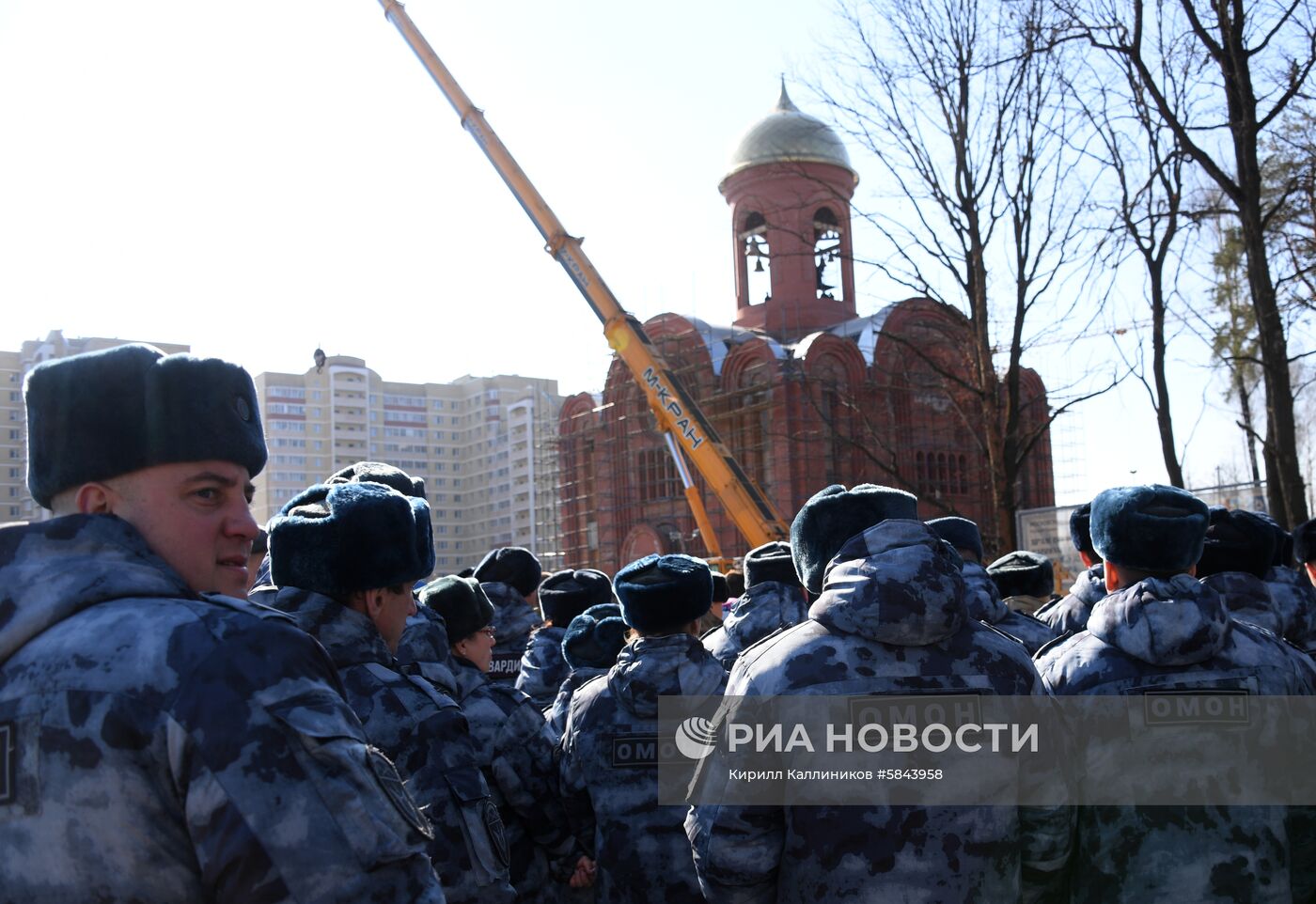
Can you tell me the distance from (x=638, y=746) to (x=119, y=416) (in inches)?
105

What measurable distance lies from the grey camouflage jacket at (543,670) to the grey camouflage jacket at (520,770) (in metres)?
2.11

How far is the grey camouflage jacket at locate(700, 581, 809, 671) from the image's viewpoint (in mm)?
6559

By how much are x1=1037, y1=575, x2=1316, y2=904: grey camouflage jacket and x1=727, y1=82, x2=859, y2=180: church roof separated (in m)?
31.9

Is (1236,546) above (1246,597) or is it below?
above

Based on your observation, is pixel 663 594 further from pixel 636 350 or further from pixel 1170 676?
pixel 636 350

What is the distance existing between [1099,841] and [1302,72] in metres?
8.46

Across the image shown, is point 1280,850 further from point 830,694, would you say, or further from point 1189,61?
point 1189,61

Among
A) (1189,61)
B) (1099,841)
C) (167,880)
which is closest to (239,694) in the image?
(167,880)

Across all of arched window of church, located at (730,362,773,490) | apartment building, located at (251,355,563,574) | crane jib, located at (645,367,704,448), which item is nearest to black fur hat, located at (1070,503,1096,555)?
crane jib, located at (645,367,704,448)

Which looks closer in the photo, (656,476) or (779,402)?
(779,402)

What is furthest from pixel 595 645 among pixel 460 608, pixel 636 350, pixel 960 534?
pixel 636 350

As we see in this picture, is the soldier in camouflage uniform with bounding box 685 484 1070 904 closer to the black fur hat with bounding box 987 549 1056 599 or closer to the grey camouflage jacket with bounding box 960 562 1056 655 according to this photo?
the grey camouflage jacket with bounding box 960 562 1056 655

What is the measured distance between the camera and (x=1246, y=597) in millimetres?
4746

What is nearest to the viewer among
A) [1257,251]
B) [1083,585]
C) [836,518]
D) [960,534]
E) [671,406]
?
[836,518]
